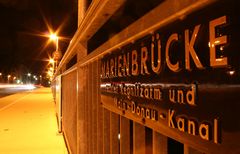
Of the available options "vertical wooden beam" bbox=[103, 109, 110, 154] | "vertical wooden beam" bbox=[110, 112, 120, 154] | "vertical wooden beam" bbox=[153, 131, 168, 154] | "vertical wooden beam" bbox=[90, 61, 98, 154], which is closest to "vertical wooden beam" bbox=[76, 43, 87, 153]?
"vertical wooden beam" bbox=[90, 61, 98, 154]

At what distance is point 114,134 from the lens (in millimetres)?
2697

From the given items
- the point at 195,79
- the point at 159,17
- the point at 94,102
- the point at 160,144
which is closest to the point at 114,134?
the point at 94,102

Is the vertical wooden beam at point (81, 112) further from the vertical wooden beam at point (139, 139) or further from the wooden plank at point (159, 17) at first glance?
the vertical wooden beam at point (139, 139)

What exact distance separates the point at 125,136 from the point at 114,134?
0.94 ft

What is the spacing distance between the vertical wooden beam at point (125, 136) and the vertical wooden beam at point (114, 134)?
22cm

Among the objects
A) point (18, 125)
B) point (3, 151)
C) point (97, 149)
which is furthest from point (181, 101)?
point (18, 125)

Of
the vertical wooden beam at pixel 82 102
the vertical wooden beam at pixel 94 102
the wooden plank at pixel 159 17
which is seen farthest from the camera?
the vertical wooden beam at pixel 82 102

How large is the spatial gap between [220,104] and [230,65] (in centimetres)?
12

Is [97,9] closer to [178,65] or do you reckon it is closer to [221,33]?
[178,65]

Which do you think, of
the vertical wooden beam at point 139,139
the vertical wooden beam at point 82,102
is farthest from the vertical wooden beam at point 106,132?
the vertical wooden beam at point 82,102

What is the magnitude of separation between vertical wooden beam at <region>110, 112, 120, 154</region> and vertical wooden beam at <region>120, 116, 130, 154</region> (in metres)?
0.22

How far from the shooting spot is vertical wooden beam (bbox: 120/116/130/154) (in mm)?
2393

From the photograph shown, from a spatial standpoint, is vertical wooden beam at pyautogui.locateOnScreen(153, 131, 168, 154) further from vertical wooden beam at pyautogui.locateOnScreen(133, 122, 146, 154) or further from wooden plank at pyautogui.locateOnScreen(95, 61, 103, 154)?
wooden plank at pyautogui.locateOnScreen(95, 61, 103, 154)

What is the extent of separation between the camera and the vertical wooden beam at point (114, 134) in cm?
267
